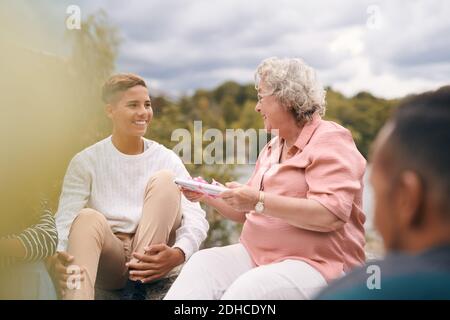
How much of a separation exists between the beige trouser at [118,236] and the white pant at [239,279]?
24 cm

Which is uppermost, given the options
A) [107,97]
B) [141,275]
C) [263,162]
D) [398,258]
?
[107,97]

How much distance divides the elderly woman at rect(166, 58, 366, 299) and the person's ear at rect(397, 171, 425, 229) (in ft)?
3.19

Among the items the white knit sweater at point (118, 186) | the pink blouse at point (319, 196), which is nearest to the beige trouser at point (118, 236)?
the white knit sweater at point (118, 186)

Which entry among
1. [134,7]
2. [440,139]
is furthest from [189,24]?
[440,139]

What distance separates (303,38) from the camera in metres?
2.73

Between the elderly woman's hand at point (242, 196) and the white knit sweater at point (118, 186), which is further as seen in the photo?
the white knit sweater at point (118, 186)

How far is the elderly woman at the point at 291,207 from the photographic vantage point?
2160mm

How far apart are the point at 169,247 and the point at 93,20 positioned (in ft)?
3.31

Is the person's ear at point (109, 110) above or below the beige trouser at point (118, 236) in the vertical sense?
above

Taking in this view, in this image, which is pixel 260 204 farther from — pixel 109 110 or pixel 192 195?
pixel 109 110

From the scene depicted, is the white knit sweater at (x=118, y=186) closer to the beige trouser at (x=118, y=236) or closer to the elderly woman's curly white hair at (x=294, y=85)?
the beige trouser at (x=118, y=236)

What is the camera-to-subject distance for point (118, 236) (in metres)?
2.61

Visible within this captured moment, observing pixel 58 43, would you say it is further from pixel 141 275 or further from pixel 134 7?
pixel 141 275

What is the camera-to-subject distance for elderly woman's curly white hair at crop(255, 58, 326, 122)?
235 cm
